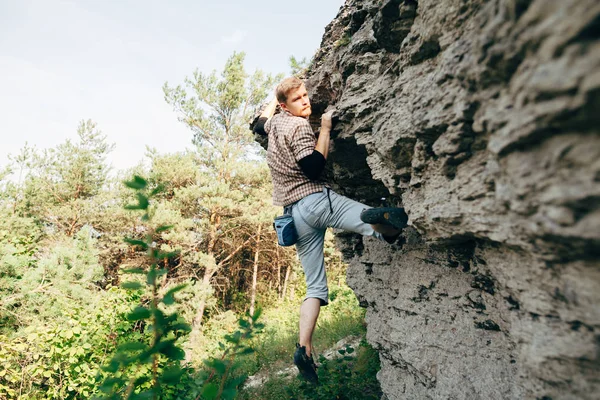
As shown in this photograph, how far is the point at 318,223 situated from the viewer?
121 inches

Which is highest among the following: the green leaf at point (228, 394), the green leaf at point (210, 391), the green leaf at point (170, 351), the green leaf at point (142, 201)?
the green leaf at point (142, 201)

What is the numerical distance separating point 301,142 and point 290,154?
18 centimetres

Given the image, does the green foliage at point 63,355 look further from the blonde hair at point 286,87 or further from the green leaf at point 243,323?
the green leaf at point 243,323

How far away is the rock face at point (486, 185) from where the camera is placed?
973mm

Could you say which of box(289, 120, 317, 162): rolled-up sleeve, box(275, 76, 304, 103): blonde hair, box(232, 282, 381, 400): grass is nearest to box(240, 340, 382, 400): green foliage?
box(232, 282, 381, 400): grass

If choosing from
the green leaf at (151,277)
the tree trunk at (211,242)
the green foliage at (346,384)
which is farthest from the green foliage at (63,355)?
the tree trunk at (211,242)

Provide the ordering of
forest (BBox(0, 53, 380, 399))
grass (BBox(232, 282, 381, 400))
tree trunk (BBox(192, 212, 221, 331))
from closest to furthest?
grass (BBox(232, 282, 381, 400))
forest (BBox(0, 53, 380, 399))
tree trunk (BBox(192, 212, 221, 331))

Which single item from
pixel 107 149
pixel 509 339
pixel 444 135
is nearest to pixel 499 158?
pixel 444 135

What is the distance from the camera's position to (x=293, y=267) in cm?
1722

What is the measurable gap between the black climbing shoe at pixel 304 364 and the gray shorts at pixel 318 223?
0.48m

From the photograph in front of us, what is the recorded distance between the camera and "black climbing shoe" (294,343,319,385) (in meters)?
2.99

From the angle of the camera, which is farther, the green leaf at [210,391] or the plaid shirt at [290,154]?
the plaid shirt at [290,154]

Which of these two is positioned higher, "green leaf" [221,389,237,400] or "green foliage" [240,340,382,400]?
"green leaf" [221,389,237,400]

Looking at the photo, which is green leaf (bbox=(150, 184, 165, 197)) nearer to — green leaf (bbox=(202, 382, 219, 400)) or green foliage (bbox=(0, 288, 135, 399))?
green leaf (bbox=(202, 382, 219, 400))
